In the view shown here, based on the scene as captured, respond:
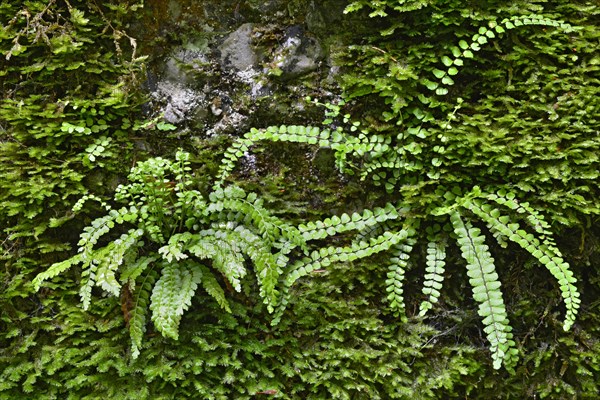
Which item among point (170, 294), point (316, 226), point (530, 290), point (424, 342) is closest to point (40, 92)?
point (170, 294)

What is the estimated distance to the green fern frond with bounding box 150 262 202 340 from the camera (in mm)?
2586

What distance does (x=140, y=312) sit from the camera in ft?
9.00

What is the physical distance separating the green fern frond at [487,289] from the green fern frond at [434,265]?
0.42 feet

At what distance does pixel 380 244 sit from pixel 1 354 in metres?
2.26

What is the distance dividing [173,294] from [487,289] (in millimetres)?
1713

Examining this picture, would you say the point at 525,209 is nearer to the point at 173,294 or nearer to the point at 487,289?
the point at 487,289

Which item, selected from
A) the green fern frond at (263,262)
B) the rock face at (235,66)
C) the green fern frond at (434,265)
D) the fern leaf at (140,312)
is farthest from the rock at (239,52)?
the green fern frond at (434,265)

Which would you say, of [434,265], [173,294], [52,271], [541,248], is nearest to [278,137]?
[173,294]

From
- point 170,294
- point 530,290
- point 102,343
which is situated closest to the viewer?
point 170,294

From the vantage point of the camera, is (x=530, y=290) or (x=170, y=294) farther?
(x=530, y=290)

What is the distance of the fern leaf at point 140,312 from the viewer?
268 centimetres

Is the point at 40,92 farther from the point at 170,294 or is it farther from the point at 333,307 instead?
the point at 333,307

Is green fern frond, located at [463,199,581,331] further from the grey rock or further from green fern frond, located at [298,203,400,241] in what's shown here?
the grey rock

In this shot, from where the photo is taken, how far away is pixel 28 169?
287 centimetres
